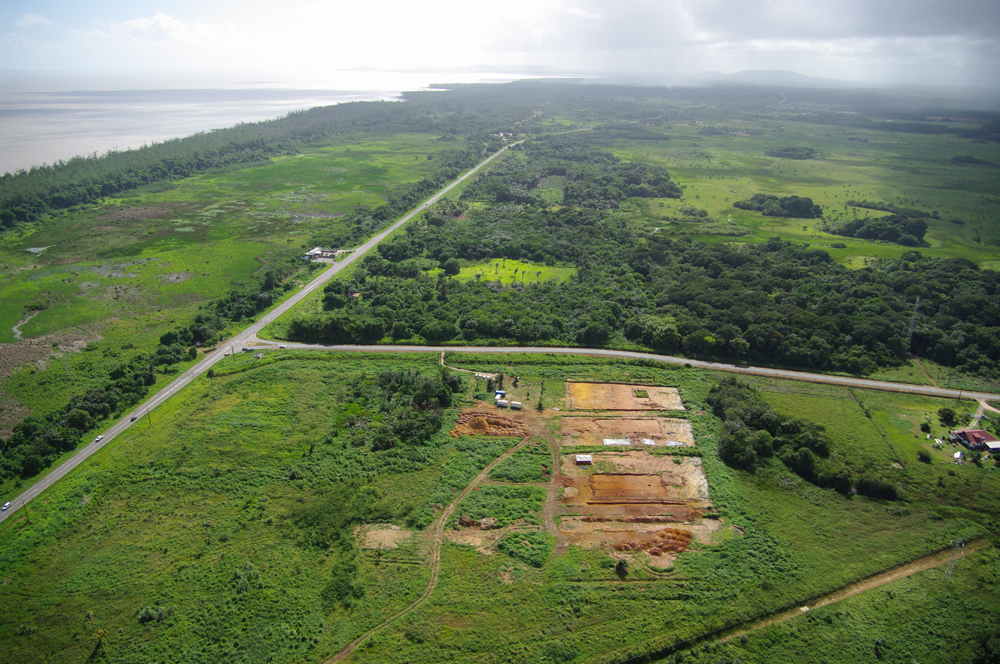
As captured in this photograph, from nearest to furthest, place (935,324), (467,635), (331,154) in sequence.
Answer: (467,635), (935,324), (331,154)

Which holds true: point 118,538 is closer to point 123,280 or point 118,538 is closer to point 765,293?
point 123,280

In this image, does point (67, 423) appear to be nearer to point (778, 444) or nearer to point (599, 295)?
point (599, 295)

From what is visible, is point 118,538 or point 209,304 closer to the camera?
point 118,538

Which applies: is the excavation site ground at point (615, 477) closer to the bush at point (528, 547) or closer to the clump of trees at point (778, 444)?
the bush at point (528, 547)

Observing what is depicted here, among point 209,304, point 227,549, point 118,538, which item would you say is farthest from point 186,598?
point 209,304

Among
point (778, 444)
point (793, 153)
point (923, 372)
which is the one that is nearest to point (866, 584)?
point (778, 444)

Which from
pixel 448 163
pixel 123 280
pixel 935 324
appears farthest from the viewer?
pixel 448 163

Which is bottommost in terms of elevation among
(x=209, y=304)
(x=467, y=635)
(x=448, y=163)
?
(x=467, y=635)
